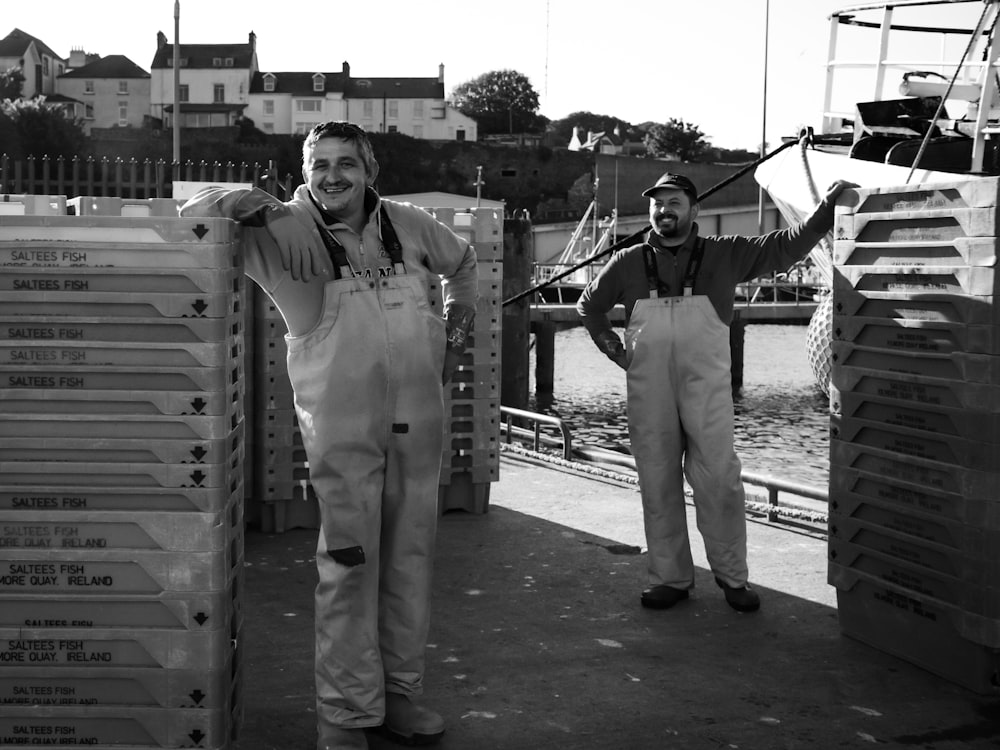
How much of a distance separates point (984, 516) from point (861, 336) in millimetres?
958

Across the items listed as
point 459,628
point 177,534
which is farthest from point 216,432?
point 459,628

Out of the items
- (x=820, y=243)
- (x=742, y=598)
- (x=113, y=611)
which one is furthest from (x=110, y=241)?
(x=820, y=243)

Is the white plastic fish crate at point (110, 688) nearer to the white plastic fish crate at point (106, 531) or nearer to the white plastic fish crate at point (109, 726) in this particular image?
the white plastic fish crate at point (109, 726)

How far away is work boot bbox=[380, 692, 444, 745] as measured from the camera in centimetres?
404

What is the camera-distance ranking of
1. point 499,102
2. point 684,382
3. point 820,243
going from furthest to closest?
point 499,102
point 820,243
point 684,382

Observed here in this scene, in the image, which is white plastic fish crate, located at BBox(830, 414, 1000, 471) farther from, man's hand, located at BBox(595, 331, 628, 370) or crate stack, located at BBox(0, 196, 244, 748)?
crate stack, located at BBox(0, 196, 244, 748)

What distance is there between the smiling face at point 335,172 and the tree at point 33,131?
6859 centimetres

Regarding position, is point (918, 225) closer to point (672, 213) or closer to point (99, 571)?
point (672, 213)

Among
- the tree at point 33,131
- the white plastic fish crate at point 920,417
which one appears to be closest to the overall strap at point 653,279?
the white plastic fish crate at point 920,417

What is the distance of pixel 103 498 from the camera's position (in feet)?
12.1

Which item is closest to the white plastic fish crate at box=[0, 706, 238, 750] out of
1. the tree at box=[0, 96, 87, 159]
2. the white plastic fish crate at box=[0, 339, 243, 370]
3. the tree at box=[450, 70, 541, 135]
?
the white plastic fish crate at box=[0, 339, 243, 370]

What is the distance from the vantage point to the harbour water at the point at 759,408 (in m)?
21.9

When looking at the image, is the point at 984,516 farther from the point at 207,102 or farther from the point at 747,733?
the point at 207,102

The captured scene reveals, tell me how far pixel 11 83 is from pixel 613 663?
94131 mm
